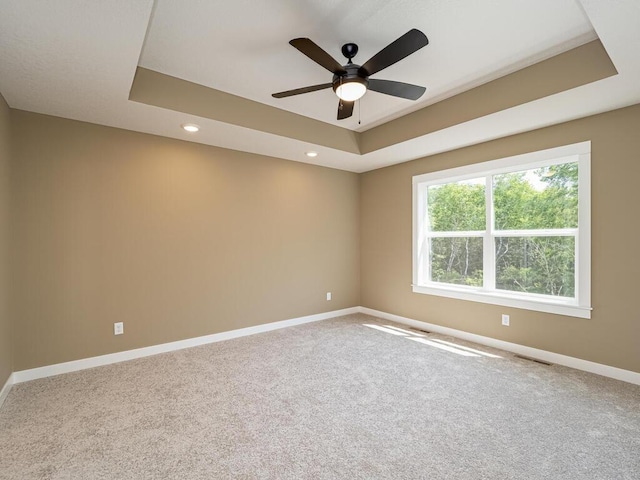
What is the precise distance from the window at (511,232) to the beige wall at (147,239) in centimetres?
170

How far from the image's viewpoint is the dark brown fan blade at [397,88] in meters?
2.24

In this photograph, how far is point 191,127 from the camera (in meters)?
3.16

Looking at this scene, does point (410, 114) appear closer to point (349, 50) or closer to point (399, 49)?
point (349, 50)

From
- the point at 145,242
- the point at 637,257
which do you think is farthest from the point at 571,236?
the point at 145,242

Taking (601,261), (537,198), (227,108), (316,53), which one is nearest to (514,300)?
(601,261)

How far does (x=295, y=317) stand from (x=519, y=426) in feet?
9.74

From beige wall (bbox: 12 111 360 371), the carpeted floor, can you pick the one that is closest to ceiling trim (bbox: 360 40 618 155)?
beige wall (bbox: 12 111 360 371)

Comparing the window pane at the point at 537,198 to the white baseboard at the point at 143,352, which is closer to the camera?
the white baseboard at the point at 143,352

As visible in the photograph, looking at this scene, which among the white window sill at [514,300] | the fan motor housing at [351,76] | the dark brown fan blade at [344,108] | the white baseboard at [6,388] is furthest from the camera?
the white window sill at [514,300]

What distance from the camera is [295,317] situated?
14.8ft

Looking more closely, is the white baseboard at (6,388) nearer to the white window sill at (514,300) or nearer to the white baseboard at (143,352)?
the white baseboard at (143,352)

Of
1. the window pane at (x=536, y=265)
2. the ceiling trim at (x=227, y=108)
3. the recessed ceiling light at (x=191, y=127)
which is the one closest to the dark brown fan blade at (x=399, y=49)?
the ceiling trim at (x=227, y=108)

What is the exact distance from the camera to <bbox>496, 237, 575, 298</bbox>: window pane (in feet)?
10.3

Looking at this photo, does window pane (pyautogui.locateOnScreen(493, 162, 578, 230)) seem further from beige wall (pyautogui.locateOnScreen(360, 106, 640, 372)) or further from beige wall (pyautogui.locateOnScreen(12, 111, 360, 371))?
beige wall (pyautogui.locateOnScreen(12, 111, 360, 371))
